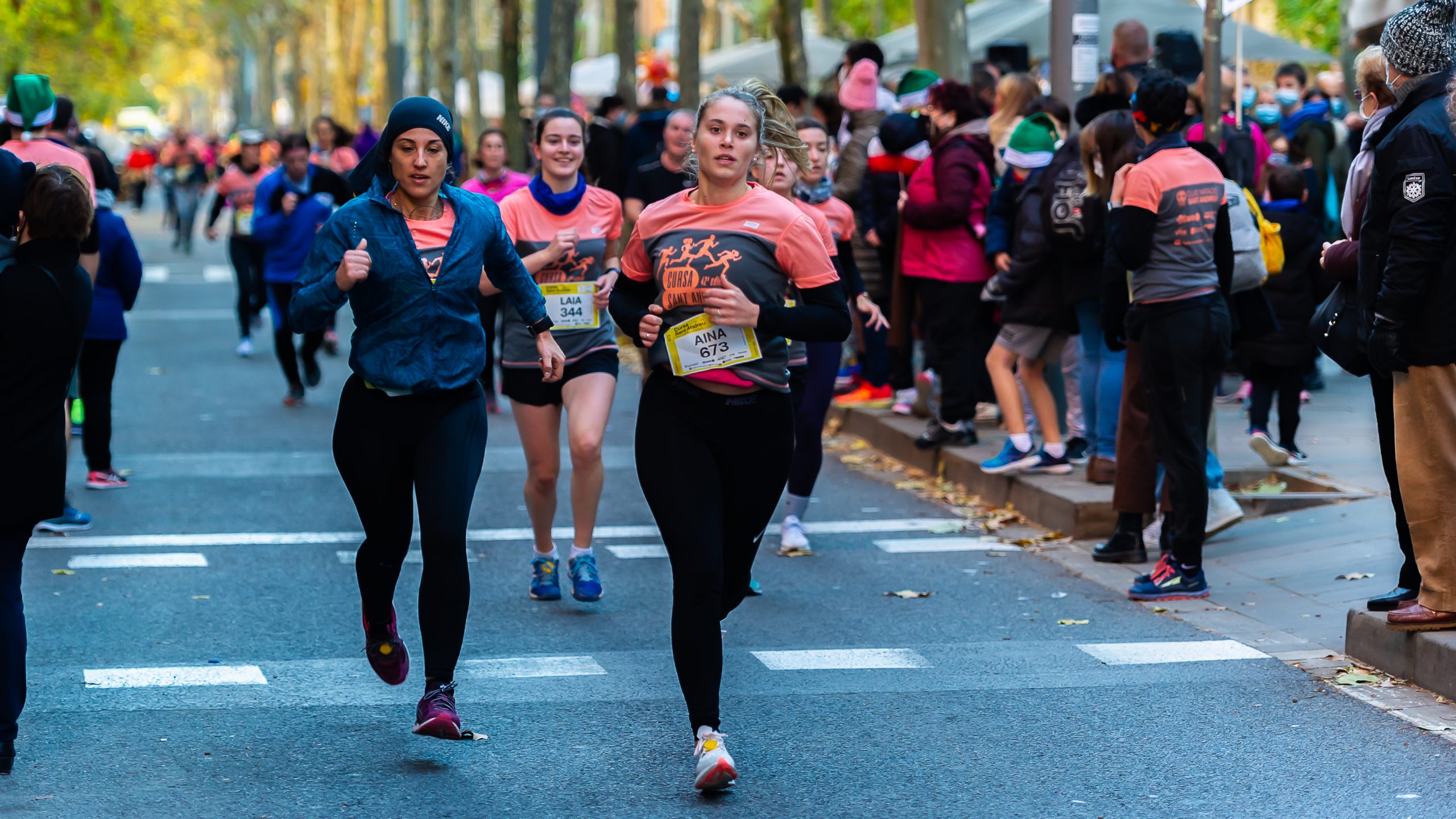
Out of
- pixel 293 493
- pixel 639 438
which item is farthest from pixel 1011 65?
pixel 639 438

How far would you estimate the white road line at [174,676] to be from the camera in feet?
20.2

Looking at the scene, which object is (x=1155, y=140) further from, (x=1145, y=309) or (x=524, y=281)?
(x=524, y=281)

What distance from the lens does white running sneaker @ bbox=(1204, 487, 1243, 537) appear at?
27.8 feet

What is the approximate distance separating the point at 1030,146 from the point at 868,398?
11.4 ft

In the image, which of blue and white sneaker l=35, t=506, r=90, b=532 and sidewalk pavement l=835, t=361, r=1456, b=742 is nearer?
sidewalk pavement l=835, t=361, r=1456, b=742

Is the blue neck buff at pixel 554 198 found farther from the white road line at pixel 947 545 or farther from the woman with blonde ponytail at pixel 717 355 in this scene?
the white road line at pixel 947 545

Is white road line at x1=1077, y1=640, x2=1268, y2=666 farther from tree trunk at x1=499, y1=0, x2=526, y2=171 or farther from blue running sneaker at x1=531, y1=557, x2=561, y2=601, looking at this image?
tree trunk at x1=499, y1=0, x2=526, y2=171

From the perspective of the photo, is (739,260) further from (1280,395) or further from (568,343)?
(1280,395)

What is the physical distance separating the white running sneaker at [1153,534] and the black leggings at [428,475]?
4.02 metres

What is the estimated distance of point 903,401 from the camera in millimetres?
12336

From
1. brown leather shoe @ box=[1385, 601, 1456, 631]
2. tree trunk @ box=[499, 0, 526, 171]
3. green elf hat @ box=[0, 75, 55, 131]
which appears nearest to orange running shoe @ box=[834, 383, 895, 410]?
green elf hat @ box=[0, 75, 55, 131]

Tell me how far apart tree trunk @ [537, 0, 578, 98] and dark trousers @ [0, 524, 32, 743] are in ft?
76.1

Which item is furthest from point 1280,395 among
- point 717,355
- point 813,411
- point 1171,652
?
point 717,355

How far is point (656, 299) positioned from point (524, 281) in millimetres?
510
